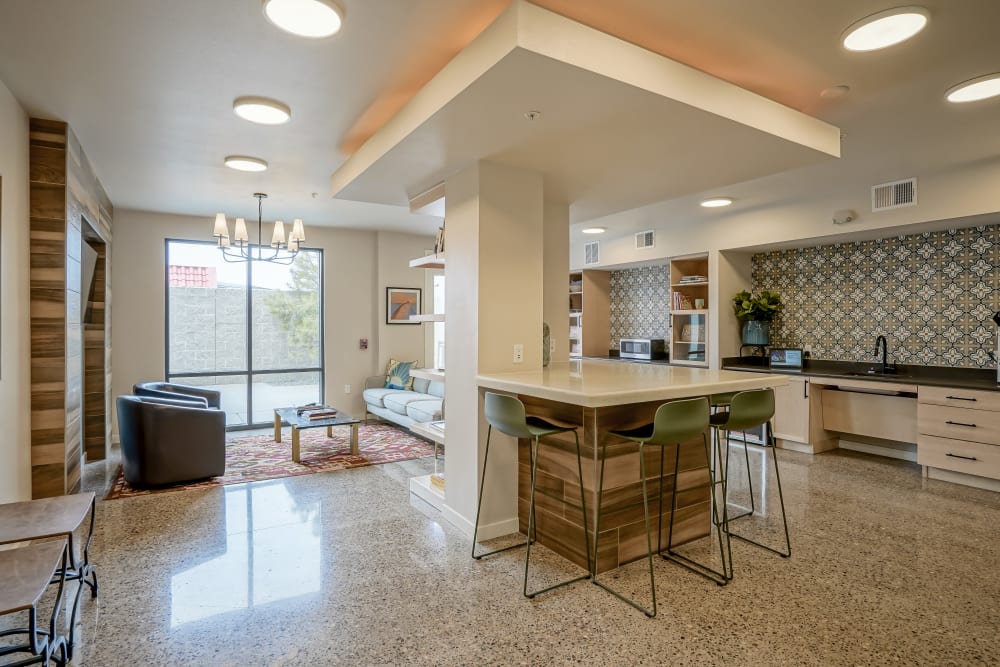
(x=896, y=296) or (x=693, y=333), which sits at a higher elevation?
(x=896, y=296)

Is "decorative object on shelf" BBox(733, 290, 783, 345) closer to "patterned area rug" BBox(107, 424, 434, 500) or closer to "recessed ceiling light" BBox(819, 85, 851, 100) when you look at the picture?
"recessed ceiling light" BBox(819, 85, 851, 100)

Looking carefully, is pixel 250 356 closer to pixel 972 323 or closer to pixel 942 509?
pixel 942 509

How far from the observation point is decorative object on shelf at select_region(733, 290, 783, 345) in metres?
5.72

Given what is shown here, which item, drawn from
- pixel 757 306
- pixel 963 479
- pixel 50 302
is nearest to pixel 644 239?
pixel 757 306

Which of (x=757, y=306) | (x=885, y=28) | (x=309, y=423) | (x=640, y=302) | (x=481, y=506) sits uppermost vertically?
(x=885, y=28)

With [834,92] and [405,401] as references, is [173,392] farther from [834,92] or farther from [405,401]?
[834,92]

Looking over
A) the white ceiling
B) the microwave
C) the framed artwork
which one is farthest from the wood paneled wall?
the microwave

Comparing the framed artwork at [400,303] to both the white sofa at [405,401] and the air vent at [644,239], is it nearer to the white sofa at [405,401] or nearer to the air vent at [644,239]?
the white sofa at [405,401]

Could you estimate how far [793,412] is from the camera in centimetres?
525

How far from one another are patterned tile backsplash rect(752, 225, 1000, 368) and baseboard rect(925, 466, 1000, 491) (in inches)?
38.7

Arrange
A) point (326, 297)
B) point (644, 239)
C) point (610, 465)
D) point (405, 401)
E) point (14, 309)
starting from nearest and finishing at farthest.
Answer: point (610, 465) < point (14, 309) < point (405, 401) < point (644, 239) < point (326, 297)

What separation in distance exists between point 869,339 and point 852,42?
3793 mm

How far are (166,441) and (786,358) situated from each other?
586 cm

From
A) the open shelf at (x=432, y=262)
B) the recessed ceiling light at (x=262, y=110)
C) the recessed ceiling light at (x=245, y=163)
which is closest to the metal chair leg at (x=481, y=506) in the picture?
the open shelf at (x=432, y=262)
